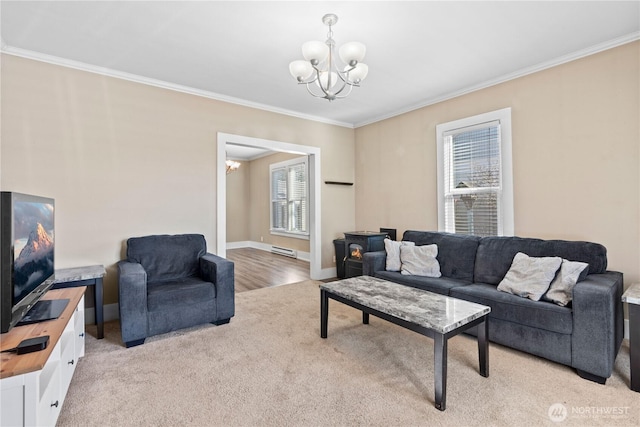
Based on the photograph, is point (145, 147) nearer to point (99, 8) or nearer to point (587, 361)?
point (99, 8)

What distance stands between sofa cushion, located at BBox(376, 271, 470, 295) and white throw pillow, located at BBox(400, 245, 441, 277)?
0.09m

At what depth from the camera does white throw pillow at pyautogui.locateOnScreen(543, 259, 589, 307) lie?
7.48 ft

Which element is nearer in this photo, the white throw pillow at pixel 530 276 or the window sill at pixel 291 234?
the white throw pillow at pixel 530 276

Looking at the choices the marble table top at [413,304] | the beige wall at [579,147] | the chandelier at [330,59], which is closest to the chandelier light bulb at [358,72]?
the chandelier at [330,59]

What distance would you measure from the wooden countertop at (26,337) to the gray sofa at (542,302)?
9.04 ft

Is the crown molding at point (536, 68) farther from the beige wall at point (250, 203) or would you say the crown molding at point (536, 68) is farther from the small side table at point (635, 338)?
the beige wall at point (250, 203)

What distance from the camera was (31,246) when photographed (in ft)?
5.72

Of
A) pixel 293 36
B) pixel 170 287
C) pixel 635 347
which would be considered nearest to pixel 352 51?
pixel 293 36

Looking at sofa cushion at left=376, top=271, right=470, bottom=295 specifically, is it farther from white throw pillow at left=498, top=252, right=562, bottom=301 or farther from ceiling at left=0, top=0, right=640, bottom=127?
ceiling at left=0, top=0, right=640, bottom=127

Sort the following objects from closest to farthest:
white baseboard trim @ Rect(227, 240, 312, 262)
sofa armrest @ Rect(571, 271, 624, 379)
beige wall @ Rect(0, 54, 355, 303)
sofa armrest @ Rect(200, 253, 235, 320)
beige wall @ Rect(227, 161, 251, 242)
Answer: sofa armrest @ Rect(571, 271, 624, 379)
beige wall @ Rect(0, 54, 355, 303)
sofa armrest @ Rect(200, 253, 235, 320)
white baseboard trim @ Rect(227, 240, 312, 262)
beige wall @ Rect(227, 161, 251, 242)

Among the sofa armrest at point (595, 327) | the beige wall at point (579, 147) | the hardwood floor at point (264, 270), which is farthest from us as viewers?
the hardwood floor at point (264, 270)

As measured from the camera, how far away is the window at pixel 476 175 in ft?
11.4

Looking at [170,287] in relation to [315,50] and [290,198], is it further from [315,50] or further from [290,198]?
[290,198]

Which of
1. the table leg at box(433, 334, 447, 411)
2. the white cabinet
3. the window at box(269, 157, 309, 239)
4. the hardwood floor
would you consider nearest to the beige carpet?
the table leg at box(433, 334, 447, 411)
